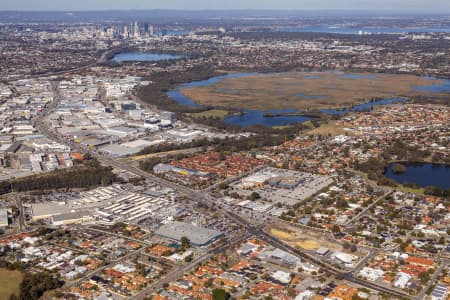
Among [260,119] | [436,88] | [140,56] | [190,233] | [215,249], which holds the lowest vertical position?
[215,249]

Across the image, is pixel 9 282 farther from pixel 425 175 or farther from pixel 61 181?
pixel 425 175

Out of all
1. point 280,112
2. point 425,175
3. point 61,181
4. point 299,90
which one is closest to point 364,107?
point 280,112

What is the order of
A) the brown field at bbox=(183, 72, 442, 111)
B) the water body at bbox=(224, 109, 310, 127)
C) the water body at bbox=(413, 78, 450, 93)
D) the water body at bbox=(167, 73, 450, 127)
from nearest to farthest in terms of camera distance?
1. the water body at bbox=(224, 109, 310, 127)
2. the water body at bbox=(167, 73, 450, 127)
3. the brown field at bbox=(183, 72, 442, 111)
4. the water body at bbox=(413, 78, 450, 93)

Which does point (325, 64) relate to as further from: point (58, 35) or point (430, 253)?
point (58, 35)

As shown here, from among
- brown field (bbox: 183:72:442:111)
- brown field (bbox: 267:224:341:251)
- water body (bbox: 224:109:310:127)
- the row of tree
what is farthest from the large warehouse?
brown field (bbox: 183:72:442:111)

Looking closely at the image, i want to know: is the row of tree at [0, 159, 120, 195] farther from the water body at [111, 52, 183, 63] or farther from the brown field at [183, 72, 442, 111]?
the water body at [111, 52, 183, 63]

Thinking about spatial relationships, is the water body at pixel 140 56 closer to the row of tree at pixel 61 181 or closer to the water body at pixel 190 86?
the water body at pixel 190 86
